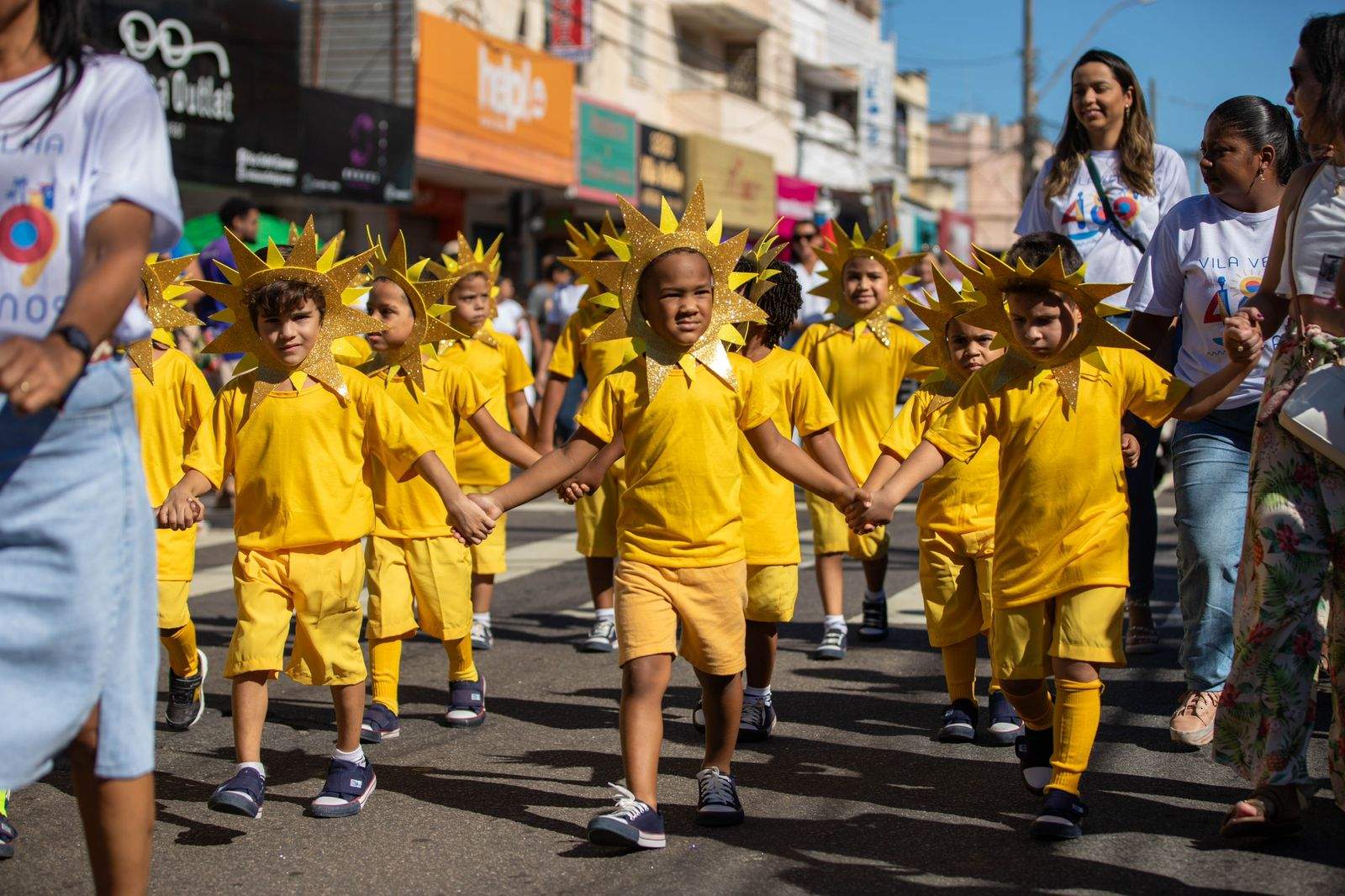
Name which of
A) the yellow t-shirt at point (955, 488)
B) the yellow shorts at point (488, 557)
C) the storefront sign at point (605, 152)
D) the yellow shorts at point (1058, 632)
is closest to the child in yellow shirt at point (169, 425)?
the yellow shorts at point (488, 557)

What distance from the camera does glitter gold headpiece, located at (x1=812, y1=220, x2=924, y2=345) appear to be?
803 centimetres

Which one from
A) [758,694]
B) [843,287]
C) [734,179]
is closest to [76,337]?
[758,694]

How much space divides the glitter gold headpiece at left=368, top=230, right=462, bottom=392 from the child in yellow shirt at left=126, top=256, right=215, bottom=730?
842 mm

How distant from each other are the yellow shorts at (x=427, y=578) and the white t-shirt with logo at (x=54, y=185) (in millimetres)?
3301

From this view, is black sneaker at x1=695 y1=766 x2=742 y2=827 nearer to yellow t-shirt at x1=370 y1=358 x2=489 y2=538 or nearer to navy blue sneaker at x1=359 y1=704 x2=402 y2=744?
navy blue sneaker at x1=359 y1=704 x2=402 y2=744

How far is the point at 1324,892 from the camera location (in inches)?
161

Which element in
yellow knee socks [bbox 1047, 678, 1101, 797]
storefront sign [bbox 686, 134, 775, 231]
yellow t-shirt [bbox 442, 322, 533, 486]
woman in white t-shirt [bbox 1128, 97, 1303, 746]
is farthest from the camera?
storefront sign [bbox 686, 134, 775, 231]

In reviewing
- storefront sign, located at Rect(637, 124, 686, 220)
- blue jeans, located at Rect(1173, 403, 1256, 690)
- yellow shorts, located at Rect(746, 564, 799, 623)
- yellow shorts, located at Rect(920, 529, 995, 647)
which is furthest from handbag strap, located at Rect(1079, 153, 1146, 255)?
storefront sign, located at Rect(637, 124, 686, 220)

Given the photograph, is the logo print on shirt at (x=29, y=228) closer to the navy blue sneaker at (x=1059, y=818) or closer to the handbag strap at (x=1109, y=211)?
the navy blue sneaker at (x=1059, y=818)

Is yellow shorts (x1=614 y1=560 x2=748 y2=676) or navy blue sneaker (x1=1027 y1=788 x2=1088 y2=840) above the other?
yellow shorts (x1=614 y1=560 x2=748 y2=676)

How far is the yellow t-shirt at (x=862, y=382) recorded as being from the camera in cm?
786

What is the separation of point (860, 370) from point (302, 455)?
347 cm

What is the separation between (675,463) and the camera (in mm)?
4832

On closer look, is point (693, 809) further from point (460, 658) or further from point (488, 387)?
point (488, 387)
